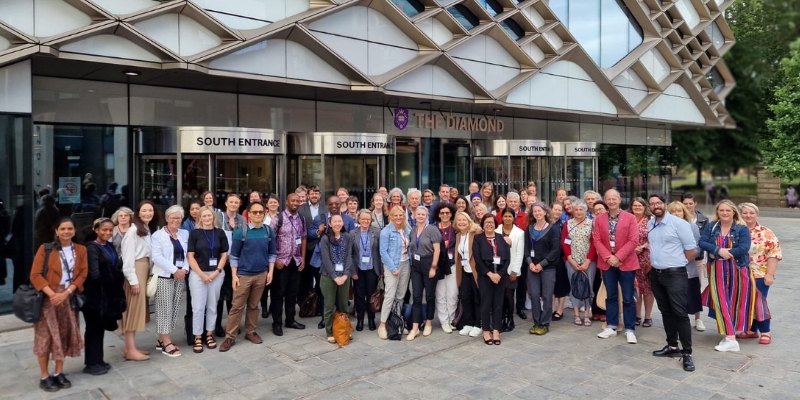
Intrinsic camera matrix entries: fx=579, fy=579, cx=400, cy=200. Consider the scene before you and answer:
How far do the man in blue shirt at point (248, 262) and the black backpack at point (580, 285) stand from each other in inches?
159

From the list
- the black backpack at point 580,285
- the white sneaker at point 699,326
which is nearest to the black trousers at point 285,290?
the black backpack at point 580,285

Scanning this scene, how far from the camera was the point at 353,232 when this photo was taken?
7555 mm

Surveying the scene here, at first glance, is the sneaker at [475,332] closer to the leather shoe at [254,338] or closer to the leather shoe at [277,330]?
the leather shoe at [277,330]

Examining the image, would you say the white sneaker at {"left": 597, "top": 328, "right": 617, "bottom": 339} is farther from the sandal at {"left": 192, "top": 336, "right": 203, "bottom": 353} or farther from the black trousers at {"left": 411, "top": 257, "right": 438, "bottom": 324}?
the sandal at {"left": 192, "top": 336, "right": 203, "bottom": 353}

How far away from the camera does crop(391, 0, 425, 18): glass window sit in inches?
551

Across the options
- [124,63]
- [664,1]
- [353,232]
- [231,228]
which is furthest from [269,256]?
[664,1]

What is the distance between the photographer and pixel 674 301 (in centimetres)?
639

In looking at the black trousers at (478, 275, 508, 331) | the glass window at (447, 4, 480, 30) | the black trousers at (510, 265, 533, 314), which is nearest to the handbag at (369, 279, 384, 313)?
the black trousers at (478, 275, 508, 331)

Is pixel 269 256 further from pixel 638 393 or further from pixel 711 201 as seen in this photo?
pixel 711 201

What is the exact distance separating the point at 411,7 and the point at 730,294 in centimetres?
995

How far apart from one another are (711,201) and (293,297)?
33855 millimetres

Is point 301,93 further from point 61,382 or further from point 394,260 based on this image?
point 61,382

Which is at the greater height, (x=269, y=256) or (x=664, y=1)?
(x=664, y=1)

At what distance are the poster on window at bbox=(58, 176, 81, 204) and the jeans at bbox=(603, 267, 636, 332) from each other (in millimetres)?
8916
